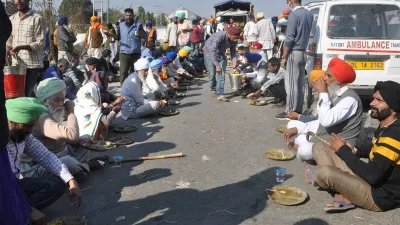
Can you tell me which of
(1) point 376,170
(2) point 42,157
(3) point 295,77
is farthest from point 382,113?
(3) point 295,77

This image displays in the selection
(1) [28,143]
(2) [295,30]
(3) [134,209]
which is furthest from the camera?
(2) [295,30]

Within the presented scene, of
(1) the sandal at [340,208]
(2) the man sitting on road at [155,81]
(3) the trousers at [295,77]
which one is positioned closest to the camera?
(1) the sandal at [340,208]

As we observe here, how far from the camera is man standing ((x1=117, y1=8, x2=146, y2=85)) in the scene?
9.95 m

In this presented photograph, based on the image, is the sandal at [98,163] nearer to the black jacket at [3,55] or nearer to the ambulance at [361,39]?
the black jacket at [3,55]

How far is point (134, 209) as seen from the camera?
160 inches

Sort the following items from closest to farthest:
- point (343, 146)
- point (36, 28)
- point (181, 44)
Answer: point (343, 146)
point (36, 28)
point (181, 44)

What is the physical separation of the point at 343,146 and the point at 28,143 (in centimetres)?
286

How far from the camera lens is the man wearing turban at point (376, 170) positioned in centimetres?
340

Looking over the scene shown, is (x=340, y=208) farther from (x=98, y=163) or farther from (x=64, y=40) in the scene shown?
(x=64, y=40)

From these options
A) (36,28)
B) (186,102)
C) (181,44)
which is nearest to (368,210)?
(36,28)

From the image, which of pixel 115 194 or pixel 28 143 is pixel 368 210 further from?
pixel 28 143

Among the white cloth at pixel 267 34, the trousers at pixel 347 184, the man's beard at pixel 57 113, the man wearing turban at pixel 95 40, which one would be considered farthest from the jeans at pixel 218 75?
the trousers at pixel 347 184

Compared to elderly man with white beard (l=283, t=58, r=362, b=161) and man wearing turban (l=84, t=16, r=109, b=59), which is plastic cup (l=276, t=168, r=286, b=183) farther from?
man wearing turban (l=84, t=16, r=109, b=59)

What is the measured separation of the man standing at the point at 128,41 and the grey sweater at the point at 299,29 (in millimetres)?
4227
